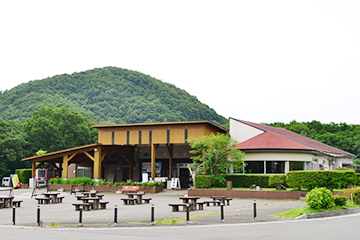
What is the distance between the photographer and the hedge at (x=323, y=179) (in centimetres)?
2564

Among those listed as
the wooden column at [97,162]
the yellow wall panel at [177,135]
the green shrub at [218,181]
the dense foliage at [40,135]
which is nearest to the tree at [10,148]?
the dense foliage at [40,135]

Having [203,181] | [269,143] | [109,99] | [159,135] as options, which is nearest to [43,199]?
[203,181]

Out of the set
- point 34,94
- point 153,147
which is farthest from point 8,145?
point 34,94

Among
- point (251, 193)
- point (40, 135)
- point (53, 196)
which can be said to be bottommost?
point (251, 193)

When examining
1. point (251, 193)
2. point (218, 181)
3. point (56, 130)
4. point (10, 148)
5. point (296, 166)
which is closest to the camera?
point (251, 193)

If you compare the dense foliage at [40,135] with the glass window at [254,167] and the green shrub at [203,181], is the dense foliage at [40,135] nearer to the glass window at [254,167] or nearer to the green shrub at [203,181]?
the green shrub at [203,181]

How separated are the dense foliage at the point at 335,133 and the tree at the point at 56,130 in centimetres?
3954

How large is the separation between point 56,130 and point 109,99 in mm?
52172

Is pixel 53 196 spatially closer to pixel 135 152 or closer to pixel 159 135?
pixel 159 135

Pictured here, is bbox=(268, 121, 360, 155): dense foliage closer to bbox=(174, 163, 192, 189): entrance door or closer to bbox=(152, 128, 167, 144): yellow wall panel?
bbox=(174, 163, 192, 189): entrance door

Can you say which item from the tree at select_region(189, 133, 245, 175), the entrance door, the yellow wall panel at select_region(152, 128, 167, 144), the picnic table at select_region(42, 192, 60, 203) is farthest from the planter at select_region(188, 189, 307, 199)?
the entrance door

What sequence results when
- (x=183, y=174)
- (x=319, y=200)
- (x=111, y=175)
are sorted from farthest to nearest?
(x=111, y=175) < (x=183, y=174) < (x=319, y=200)

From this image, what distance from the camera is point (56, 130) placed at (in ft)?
192

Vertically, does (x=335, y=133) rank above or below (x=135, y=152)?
above
